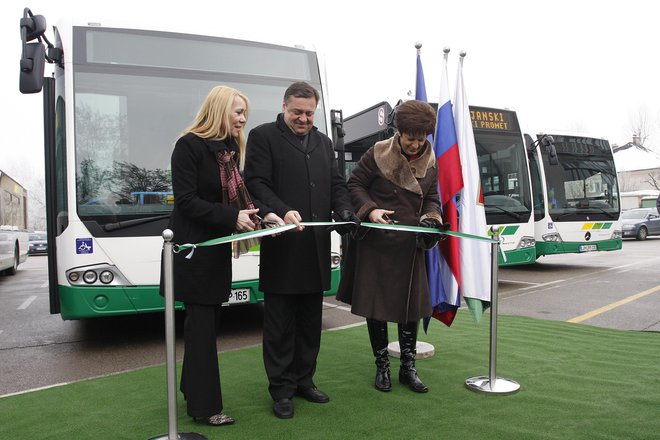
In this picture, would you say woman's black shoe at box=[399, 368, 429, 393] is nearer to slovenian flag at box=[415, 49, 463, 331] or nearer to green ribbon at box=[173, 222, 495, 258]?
slovenian flag at box=[415, 49, 463, 331]

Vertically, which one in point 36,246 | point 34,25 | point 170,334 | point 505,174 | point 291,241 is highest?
point 34,25

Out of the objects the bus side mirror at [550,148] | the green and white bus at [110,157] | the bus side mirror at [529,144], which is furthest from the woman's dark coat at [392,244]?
the bus side mirror at [529,144]

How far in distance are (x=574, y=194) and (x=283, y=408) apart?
9.63 m

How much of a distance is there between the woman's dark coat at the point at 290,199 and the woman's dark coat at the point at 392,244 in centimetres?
26

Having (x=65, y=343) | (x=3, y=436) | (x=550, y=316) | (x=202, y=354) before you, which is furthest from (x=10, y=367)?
(x=550, y=316)

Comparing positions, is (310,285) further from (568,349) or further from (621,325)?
(621,325)

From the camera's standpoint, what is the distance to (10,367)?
471 cm

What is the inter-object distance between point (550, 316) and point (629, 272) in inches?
221

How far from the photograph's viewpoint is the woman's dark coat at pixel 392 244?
3303mm

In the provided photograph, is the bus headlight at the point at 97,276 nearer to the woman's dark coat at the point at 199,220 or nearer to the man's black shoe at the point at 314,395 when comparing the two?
the woman's dark coat at the point at 199,220

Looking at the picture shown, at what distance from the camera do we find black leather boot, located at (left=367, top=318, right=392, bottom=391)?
11.4 feet

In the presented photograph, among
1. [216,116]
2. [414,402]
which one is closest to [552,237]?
[414,402]

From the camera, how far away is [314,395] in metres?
3.28

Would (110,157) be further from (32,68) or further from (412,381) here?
(412,381)
